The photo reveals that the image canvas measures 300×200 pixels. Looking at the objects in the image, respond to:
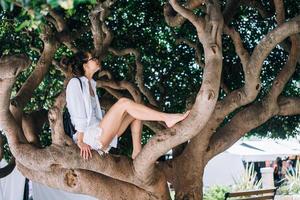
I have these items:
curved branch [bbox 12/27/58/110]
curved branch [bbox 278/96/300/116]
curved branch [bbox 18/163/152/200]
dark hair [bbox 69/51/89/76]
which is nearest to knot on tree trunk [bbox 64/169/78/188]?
curved branch [bbox 18/163/152/200]

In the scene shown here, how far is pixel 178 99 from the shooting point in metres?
8.87

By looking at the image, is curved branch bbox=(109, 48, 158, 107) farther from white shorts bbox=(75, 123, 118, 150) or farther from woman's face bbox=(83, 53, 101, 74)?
white shorts bbox=(75, 123, 118, 150)

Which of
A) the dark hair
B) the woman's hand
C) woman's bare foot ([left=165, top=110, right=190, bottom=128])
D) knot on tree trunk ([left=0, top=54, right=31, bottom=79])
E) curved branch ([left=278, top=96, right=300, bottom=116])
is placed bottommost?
the woman's hand

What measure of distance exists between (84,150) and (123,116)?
1.84ft

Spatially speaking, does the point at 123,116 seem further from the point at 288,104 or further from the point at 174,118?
the point at 288,104

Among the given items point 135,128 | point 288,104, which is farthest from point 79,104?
point 288,104

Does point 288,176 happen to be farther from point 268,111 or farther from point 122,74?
point 268,111

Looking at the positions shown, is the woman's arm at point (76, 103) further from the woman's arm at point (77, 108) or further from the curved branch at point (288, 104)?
the curved branch at point (288, 104)

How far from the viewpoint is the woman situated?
5.38 m

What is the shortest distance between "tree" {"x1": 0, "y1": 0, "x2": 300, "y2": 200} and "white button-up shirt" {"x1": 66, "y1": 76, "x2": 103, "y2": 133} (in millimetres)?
239

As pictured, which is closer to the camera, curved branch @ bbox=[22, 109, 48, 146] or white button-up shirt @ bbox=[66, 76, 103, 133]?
white button-up shirt @ bbox=[66, 76, 103, 133]

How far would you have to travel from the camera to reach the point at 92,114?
5.58 m

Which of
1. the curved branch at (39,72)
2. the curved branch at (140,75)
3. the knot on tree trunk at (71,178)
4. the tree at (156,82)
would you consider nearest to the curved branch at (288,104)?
the tree at (156,82)

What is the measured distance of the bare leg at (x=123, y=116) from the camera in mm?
5234
